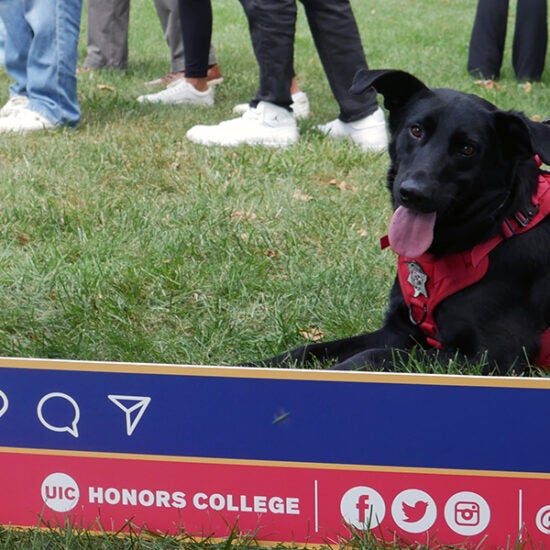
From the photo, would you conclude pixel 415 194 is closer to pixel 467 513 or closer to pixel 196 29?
pixel 467 513

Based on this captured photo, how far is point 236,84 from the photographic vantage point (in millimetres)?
6449

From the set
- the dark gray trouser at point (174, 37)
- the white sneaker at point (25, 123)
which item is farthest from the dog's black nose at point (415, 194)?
the dark gray trouser at point (174, 37)

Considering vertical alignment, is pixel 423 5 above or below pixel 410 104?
below

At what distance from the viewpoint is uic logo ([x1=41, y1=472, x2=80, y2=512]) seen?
5.53ft

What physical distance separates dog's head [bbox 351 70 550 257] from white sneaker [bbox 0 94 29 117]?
3295mm

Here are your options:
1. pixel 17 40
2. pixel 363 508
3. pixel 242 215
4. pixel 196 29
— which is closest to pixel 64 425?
pixel 363 508

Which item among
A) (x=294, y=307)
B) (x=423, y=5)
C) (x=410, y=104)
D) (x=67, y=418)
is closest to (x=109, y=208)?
(x=294, y=307)

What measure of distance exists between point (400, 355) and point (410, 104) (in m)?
0.67

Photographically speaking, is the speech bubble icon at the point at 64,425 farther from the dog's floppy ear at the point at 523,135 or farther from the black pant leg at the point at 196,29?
the black pant leg at the point at 196,29

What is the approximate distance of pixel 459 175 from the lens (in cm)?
226

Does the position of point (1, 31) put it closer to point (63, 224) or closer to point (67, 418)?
point (63, 224)

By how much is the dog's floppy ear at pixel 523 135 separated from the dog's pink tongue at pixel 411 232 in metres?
0.26

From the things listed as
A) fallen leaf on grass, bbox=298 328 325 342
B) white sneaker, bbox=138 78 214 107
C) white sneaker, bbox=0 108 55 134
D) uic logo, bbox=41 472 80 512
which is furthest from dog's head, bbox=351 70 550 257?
white sneaker, bbox=138 78 214 107

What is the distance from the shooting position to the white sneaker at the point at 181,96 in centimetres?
572
